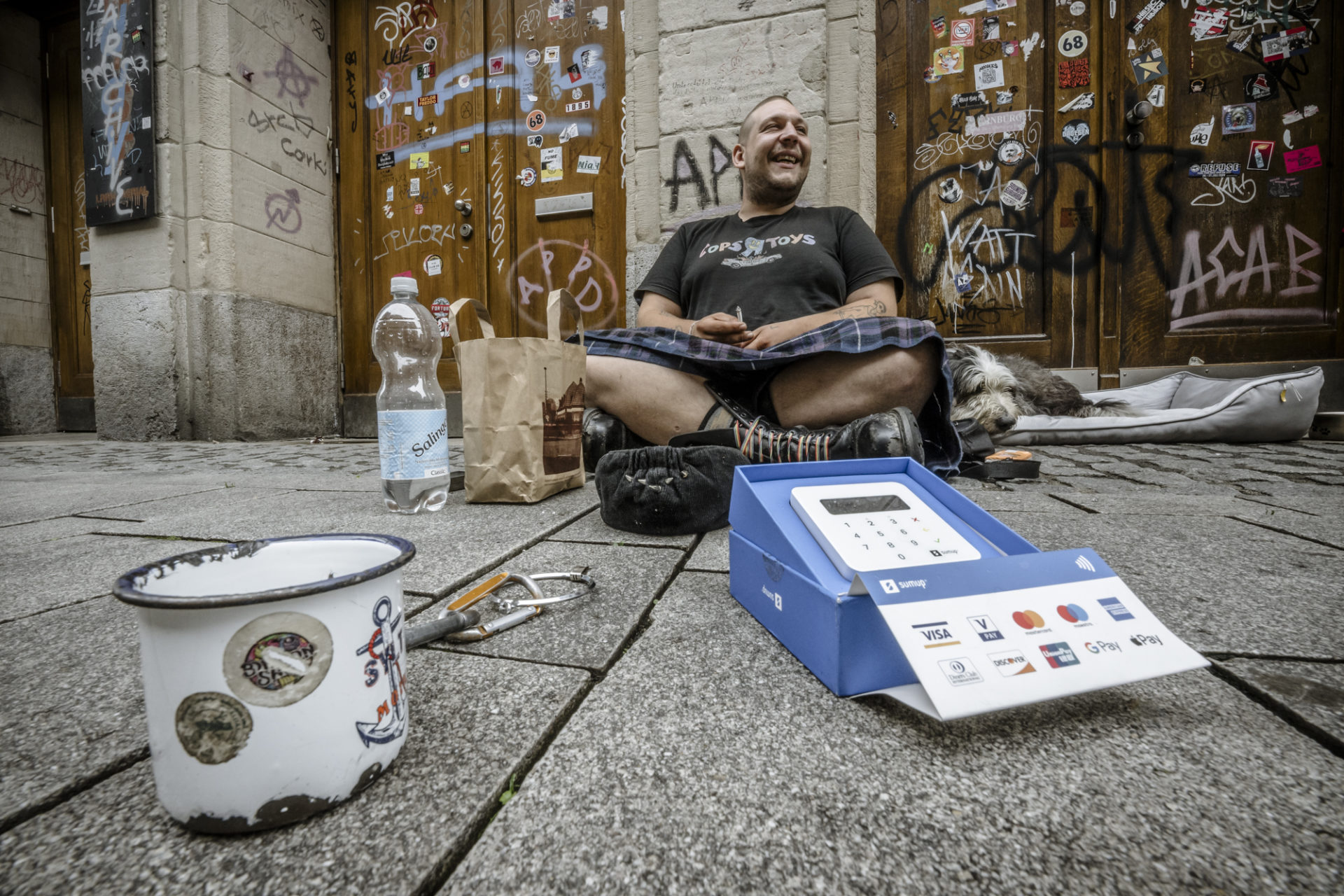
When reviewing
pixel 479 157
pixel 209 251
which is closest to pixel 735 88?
pixel 479 157

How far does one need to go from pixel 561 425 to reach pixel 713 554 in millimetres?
679

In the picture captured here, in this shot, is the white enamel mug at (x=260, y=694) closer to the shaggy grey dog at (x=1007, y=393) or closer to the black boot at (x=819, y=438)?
the black boot at (x=819, y=438)

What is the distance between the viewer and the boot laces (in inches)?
59.2

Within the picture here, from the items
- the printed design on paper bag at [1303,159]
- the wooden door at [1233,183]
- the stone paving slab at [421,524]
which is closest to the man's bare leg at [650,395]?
the stone paving slab at [421,524]

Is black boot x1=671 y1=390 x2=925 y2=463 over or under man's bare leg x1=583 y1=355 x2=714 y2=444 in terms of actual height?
under

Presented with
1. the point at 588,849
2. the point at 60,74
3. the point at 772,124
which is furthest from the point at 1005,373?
the point at 60,74

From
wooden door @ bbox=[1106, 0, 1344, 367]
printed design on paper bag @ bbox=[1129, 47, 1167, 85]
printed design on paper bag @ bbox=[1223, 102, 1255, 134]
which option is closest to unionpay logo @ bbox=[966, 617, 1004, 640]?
wooden door @ bbox=[1106, 0, 1344, 367]

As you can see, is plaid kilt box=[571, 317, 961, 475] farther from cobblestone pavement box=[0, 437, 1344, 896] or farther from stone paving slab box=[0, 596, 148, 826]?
stone paving slab box=[0, 596, 148, 826]

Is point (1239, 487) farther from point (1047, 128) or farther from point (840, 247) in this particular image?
point (1047, 128)

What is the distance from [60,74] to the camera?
462cm

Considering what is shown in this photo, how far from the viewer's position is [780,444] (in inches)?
60.3

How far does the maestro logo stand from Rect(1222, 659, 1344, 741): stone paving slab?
225 millimetres

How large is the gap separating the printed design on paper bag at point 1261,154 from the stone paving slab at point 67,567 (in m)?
4.81

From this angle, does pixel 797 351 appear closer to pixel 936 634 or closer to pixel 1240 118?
pixel 936 634
